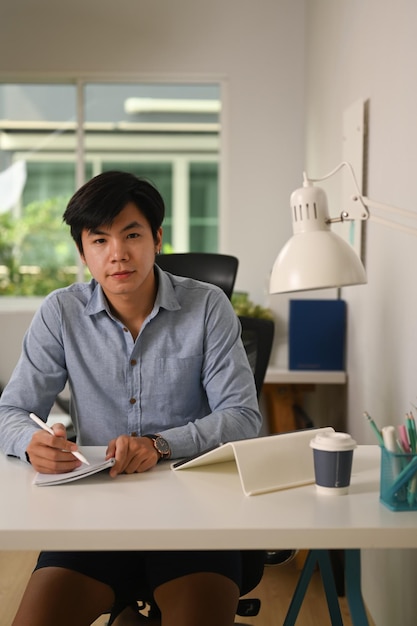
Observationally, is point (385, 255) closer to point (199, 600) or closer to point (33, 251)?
point (199, 600)

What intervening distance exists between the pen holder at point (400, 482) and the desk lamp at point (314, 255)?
0.31 m

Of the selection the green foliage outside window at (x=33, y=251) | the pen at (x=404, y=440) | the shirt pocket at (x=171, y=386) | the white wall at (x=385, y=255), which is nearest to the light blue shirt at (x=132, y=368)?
the shirt pocket at (x=171, y=386)

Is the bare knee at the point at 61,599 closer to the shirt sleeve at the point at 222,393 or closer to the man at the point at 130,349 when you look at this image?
the man at the point at 130,349

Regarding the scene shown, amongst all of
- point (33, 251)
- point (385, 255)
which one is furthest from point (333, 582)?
point (33, 251)

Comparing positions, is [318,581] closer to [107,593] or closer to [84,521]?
[107,593]

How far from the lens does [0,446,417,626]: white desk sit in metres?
1.26

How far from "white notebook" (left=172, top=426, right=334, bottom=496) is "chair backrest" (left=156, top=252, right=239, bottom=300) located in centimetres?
86

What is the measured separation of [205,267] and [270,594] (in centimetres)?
126

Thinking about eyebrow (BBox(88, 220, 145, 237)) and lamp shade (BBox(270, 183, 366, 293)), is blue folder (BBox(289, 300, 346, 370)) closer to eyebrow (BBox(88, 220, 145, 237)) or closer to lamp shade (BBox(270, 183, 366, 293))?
eyebrow (BBox(88, 220, 145, 237))

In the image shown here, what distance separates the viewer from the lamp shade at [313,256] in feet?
4.90

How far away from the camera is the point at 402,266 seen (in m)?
2.37

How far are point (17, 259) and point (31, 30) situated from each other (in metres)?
1.34

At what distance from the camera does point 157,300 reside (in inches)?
76.0

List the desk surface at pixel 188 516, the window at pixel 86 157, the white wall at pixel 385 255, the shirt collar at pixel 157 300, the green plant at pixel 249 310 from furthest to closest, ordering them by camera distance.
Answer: the window at pixel 86 157 → the green plant at pixel 249 310 → the white wall at pixel 385 255 → the shirt collar at pixel 157 300 → the desk surface at pixel 188 516
